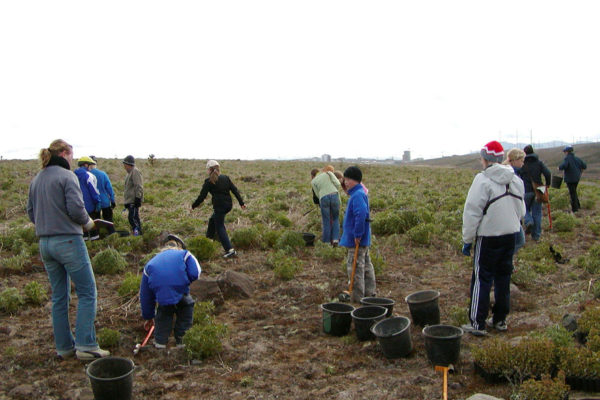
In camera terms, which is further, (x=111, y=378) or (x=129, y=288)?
(x=129, y=288)

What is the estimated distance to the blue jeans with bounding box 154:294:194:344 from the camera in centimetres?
523

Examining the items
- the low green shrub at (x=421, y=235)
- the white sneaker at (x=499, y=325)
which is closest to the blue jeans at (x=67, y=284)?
the white sneaker at (x=499, y=325)

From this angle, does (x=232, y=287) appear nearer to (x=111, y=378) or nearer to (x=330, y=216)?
(x=111, y=378)

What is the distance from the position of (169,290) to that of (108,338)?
0.97m

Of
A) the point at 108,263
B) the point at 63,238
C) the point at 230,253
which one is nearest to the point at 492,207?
the point at 63,238

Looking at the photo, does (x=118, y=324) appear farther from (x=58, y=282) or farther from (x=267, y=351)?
(x=267, y=351)

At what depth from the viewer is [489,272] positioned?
5.23 meters

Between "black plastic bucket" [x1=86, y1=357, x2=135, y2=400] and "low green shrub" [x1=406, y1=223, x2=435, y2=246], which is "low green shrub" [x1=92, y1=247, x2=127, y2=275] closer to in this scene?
"black plastic bucket" [x1=86, y1=357, x2=135, y2=400]

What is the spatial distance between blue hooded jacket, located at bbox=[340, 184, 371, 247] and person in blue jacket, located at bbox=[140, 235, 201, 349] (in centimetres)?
221

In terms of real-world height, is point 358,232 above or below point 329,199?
below

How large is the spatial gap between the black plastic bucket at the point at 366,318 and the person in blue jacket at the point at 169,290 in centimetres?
187

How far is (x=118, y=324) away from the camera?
19.7ft

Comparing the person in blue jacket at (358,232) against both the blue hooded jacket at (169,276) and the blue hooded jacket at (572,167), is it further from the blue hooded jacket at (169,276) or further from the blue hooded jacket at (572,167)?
the blue hooded jacket at (572,167)

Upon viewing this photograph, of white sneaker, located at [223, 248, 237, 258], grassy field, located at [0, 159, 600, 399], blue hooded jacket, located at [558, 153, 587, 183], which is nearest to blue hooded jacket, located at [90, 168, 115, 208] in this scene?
grassy field, located at [0, 159, 600, 399]
